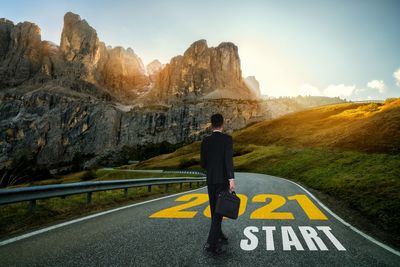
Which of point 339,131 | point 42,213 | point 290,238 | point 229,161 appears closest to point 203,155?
point 229,161

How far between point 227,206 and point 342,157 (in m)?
33.0

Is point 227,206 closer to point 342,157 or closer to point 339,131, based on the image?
point 342,157

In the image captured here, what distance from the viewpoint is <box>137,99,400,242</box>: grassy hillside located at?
1282 cm

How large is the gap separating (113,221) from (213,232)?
12.1 feet

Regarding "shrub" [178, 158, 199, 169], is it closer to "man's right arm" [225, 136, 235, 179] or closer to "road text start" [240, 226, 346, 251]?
"road text start" [240, 226, 346, 251]

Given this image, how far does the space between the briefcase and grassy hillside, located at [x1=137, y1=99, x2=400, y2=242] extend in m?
4.82

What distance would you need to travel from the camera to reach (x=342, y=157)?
3456 centimetres

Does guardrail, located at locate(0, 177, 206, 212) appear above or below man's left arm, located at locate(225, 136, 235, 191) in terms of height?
below

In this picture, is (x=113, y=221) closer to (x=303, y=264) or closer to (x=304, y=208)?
(x=303, y=264)

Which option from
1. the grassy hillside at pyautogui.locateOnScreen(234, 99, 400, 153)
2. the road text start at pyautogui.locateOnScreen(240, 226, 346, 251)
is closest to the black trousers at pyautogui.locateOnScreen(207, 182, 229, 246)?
the road text start at pyautogui.locateOnScreen(240, 226, 346, 251)

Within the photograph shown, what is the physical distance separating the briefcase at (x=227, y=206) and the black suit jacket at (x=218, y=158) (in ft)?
1.08

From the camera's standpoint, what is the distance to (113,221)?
8.09 metres

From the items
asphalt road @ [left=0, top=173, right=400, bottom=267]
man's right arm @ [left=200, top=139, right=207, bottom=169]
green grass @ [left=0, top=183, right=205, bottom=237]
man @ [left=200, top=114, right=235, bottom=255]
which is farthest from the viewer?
green grass @ [left=0, top=183, right=205, bottom=237]

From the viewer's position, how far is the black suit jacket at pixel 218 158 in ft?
18.2
